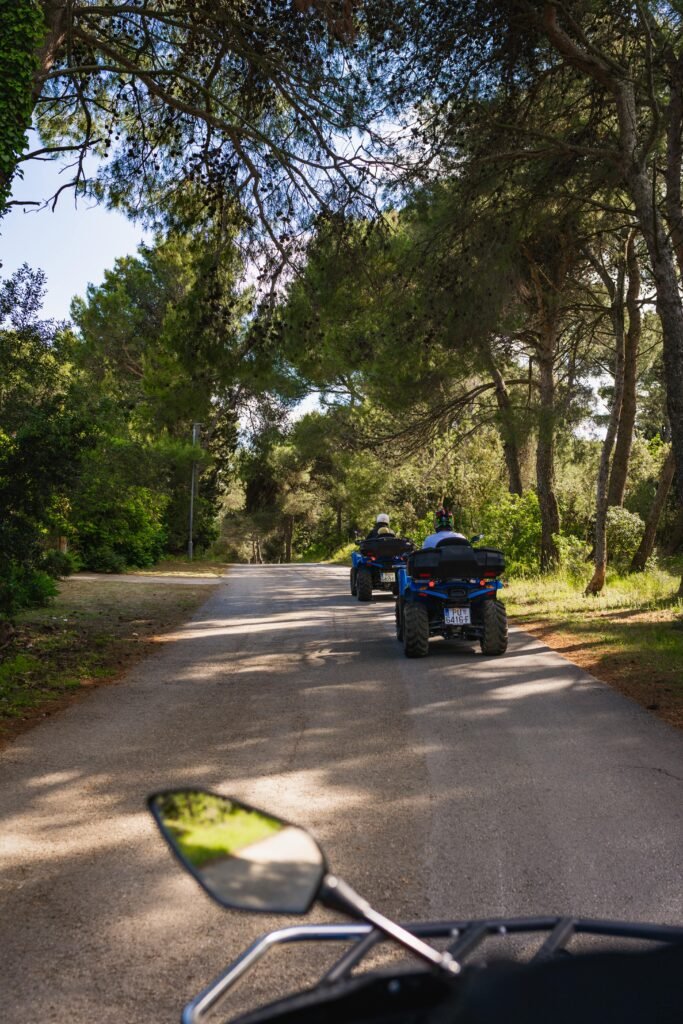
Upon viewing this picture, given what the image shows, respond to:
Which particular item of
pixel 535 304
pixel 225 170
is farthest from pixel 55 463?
pixel 535 304

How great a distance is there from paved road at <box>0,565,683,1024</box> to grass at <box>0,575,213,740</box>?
1.61 ft

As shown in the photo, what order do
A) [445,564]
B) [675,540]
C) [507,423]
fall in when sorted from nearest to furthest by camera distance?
[445,564], [507,423], [675,540]

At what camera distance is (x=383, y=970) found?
0.98m

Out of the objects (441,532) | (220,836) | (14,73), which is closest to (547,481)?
(441,532)

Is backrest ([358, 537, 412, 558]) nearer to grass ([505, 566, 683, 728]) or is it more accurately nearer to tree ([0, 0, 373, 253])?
grass ([505, 566, 683, 728])

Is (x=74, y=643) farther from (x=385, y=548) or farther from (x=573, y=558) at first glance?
(x=573, y=558)

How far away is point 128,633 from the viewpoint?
13656 millimetres

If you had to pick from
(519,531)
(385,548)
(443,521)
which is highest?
(443,521)

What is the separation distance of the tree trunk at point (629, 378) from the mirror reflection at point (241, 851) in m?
16.6

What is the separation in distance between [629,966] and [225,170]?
12982 millimetres

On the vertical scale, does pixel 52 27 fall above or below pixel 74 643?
above

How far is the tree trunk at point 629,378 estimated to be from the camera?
17.4m

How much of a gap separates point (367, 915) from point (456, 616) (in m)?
10.1

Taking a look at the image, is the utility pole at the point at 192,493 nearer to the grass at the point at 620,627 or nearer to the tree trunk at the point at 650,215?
the grass at the point at 620,627
